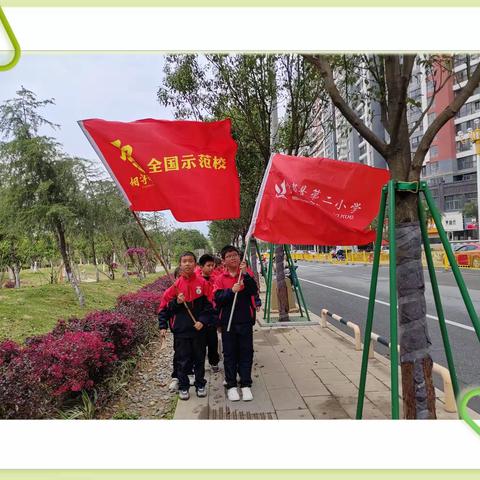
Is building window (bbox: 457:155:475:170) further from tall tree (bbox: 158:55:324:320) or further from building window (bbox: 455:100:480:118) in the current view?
tall tree (bbox: 158:55:324:320)

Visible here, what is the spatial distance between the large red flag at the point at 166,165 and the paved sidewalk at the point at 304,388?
1.92 meters

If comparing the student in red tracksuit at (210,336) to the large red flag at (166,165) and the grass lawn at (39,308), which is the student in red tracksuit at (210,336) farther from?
the grass lawn at (39,308)

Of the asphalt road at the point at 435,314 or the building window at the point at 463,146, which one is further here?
the building window at the point at 463,146

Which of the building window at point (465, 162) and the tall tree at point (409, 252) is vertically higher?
the building window at point (465, 162)

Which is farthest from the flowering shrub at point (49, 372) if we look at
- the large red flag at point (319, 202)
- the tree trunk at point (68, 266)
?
the tree trunk at point (68, 266)

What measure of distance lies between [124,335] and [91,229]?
24.5 feet

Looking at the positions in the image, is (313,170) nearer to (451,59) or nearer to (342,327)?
(451,59)

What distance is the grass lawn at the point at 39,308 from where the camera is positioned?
26.0 feet

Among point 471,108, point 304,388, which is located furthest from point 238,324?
point 471,108

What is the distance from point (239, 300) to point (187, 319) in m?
0.59

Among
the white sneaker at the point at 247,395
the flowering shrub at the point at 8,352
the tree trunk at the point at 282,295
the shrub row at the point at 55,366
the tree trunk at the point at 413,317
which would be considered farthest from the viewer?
the tree trunk at the point at 282,295

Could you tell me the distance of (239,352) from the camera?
14.9 feet

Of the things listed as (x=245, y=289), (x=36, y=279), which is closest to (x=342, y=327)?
(x=245, y=289)

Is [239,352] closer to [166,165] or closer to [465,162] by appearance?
[166,165]
